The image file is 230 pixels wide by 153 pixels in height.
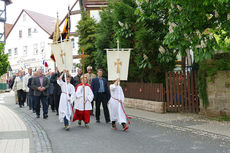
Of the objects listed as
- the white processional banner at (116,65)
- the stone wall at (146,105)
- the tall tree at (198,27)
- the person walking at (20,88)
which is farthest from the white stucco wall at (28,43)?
the tall tree at (198,27)

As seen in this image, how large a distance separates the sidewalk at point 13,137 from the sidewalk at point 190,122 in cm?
450

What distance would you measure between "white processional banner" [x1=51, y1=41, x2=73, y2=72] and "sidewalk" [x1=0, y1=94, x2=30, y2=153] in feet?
7.50

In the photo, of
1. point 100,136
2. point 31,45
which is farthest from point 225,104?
point 31,45

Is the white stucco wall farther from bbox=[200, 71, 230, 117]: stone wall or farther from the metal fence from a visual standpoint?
bbox=[200, 71, 230, 117]: stone wall

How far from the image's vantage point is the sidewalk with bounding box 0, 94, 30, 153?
241 inches

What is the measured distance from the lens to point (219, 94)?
10016mm

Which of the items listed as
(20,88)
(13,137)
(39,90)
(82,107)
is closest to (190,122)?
(82,107)

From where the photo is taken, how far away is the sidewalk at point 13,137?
612 centimetres

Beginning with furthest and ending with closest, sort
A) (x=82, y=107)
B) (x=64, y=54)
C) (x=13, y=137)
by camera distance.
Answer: (x=82, y=107) → (x=64, y=54) → (x=13, y=137)

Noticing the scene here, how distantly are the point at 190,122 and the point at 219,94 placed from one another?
63.4 inches

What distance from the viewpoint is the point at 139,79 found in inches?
595

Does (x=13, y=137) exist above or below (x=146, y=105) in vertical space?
below

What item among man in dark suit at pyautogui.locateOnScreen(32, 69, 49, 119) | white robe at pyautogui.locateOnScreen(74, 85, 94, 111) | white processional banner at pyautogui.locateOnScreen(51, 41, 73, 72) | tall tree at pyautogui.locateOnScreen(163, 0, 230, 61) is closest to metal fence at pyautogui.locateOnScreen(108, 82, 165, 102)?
tall tree at pyautogui.locateOnScreen(163, 0, 230, 61)

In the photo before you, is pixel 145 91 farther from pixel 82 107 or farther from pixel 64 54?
pixel 64 54
